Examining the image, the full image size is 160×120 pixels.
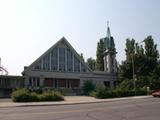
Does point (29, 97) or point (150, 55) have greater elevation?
point (150, 55)

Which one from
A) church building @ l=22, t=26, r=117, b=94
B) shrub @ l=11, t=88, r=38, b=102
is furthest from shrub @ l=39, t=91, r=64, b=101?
church building @ l=22, t=26, r=117, b=94

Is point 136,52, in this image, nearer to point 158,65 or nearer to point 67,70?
point 158,65

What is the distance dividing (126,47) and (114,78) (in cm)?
1117

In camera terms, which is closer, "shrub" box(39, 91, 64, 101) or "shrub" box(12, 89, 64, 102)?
"shrub" box(12, 89, 64, 102)

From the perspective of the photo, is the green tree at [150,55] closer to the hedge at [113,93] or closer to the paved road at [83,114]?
the hedge at [113,93]

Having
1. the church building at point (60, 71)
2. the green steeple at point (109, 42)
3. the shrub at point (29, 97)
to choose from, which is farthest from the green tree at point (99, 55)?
the shrub at point (29, 97)

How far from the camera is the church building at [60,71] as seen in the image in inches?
1997

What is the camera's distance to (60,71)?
53.1m

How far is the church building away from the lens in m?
50.7

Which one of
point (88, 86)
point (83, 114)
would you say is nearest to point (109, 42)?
point (88, 86)

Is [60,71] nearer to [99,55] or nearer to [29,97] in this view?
[29,97]

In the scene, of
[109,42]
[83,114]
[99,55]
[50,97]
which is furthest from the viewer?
[99,55]

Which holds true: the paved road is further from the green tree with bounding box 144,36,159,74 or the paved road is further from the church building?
the green tree with bounding box 144,36,159,74

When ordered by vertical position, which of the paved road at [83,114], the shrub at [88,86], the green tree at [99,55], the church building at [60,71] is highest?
the green tree at [99,55]
